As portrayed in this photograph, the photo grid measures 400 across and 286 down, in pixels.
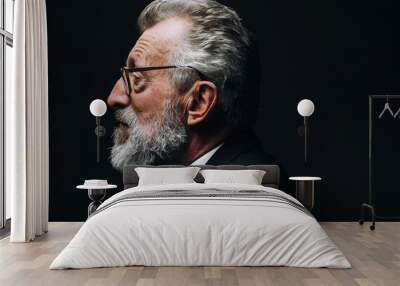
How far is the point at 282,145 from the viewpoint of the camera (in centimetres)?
823

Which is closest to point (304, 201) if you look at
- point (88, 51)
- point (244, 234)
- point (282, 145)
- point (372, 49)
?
point (282, 145)

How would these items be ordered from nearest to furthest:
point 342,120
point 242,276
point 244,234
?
1. point 242,276
2. point 244,234
3. point 342,120

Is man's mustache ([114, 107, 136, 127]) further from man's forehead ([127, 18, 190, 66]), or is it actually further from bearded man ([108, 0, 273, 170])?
man's forehead ([127, 18, 190, 66])

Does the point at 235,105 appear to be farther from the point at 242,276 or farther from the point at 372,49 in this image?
the point at 242,276

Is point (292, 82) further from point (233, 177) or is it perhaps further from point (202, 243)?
point (202, 243)

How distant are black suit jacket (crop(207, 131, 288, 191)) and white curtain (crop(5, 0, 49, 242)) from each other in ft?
7.31

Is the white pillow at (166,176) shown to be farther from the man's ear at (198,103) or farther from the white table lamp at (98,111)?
the white table lamp at (98,111)

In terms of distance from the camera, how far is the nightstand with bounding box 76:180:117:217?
7.61 m

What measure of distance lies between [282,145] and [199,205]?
123 inches

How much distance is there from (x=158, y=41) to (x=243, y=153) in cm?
189

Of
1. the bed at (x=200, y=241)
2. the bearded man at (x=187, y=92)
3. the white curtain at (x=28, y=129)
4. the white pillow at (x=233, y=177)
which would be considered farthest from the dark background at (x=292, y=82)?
the bed at (x=200, y=241)

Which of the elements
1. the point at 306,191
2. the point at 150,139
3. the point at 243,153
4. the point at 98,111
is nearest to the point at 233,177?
the point at 243,153

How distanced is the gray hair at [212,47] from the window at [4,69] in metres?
1.75

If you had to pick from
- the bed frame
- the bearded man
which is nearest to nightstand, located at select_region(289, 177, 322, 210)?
the bed frame
